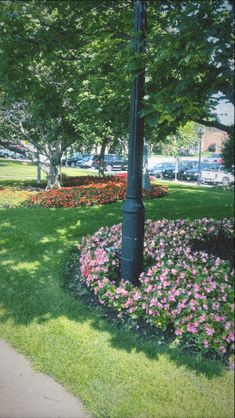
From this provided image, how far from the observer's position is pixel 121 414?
368 centimetres

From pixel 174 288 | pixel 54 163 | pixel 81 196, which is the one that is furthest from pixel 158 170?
pixel 174 288

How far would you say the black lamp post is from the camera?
549 centimetres

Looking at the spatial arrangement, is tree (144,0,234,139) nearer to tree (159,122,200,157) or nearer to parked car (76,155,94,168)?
tree (159,122,200,157)

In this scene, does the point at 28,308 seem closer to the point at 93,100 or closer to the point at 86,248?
the point at 86,248

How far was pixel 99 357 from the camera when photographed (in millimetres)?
4547

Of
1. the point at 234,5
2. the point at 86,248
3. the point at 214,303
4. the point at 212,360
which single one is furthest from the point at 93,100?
the point at 212,360

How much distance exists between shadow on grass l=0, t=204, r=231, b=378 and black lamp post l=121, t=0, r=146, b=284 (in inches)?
34.8

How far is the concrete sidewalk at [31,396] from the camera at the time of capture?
3.78 metres

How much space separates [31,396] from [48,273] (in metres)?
3.29

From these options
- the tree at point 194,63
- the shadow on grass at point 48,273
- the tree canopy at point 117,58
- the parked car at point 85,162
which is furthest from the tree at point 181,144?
the parked car at point 85,162

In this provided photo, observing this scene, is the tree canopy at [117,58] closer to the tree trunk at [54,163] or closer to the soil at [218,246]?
the soil at [218,246]

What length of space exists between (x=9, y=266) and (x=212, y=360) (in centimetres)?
465

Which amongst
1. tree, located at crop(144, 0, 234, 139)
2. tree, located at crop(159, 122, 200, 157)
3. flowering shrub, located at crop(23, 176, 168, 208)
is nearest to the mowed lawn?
tree, located at crop(159, 122, 200, 157)

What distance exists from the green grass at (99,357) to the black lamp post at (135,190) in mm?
909
